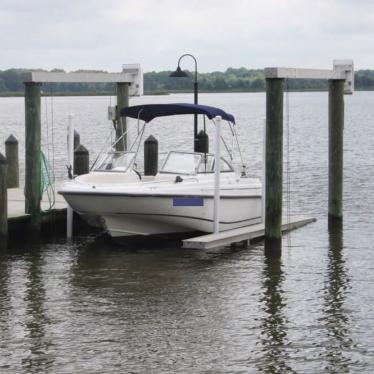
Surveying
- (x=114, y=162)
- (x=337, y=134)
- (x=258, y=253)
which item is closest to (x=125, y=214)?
(x=114, y=162)

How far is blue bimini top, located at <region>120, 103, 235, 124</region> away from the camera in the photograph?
66.7 ft

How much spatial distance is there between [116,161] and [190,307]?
5.79 meters

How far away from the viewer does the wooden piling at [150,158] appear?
2138 cm

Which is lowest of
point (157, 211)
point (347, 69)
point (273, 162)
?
point (157, 211)

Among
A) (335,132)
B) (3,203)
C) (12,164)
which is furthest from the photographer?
(12,164)

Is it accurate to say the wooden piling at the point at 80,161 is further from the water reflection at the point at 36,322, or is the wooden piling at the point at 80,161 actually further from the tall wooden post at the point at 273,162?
the tall wooden post at the point at 273,162

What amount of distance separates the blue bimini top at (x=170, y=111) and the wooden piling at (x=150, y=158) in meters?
0.94

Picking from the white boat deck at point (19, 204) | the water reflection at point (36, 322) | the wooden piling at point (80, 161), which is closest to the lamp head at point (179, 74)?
the wooden piling at point (80, 161)

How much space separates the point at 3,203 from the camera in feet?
61.7

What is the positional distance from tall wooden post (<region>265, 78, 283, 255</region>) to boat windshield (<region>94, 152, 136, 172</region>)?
9.01 feet

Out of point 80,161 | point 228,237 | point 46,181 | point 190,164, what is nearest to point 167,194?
point 190,164

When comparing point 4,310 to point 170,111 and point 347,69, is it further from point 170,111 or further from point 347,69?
point 347,69

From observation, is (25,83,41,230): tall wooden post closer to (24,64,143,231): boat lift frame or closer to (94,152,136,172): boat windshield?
(24,64,143,231): boat lift frame

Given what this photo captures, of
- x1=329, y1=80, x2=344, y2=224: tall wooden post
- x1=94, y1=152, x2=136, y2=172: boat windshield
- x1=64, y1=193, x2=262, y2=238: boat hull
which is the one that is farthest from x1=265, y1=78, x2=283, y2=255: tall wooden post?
x1=329, y1=80, x2=344, y2=224: tall wooden post
